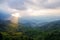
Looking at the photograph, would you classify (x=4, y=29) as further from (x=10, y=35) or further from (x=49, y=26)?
(x=49, y=26)

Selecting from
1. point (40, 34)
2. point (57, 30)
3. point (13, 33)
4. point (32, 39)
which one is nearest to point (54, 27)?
point (57, 30)

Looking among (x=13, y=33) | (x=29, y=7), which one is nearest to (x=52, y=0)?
(x=29, y=7)

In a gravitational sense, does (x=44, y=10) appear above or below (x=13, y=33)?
above

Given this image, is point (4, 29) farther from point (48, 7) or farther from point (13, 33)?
point (48, 7)

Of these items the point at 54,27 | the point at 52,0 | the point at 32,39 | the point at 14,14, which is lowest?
the point at 32,39

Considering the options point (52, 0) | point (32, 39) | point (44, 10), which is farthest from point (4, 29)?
point (52, 0)

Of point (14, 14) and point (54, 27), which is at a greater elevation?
point (14, 14)
